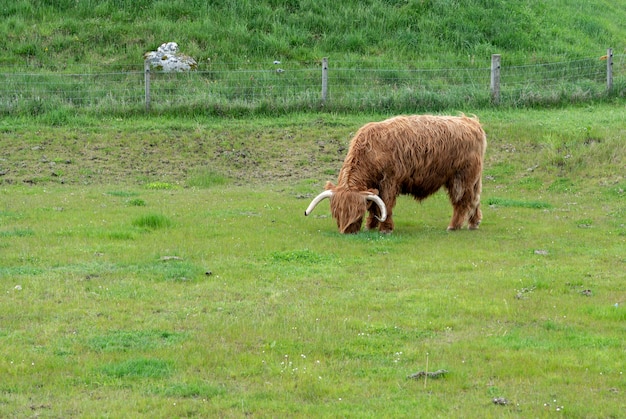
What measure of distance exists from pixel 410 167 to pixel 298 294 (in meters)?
4.90

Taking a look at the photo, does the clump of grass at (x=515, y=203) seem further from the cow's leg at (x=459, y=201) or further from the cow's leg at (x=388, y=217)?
the cow's leg at (x=388, y=217)

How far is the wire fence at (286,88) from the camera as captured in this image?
22797mm

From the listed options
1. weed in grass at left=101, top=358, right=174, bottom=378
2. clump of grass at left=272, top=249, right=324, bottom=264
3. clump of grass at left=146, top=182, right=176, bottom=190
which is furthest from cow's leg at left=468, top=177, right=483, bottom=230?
weed in grass at left=101, top=358, right=174, bottom=378

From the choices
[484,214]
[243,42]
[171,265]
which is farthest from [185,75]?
[171,265]

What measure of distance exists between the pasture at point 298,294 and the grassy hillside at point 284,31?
7.30 metres

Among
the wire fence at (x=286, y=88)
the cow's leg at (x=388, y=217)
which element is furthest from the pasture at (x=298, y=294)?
the wire fence at (x=286, y=88)

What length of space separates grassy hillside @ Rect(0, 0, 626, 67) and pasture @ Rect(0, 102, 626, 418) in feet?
23.9

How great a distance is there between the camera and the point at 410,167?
553 inches

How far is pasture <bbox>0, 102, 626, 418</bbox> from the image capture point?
267 inches

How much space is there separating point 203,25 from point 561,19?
516 inches

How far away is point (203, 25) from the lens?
26875 millimetres

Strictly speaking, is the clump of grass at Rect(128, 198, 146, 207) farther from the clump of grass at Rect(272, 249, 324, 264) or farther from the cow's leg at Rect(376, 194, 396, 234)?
the clump of grass at Rect(272, 249, 324, 264)

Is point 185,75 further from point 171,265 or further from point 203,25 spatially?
point 171,265

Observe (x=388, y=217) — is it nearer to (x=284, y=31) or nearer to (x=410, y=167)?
(x=410, y=167)
